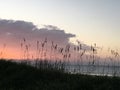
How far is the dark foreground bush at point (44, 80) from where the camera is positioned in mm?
15289

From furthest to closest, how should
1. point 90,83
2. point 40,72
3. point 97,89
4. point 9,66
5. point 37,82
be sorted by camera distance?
point 9,66 < point 40,72 < point 37,82 < point 90,83 < point 97,89

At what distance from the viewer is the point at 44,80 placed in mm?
17656

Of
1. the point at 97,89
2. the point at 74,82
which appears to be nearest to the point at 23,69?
the point at 74,82

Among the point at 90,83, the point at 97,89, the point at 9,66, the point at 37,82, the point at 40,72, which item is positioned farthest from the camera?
the point at 9,66

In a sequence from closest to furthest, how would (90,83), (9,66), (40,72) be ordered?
(90,83), (40,72), (9,66)

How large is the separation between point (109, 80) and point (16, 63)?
735 centimetres

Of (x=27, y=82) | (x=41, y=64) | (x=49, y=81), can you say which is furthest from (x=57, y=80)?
(x=41, y=64)

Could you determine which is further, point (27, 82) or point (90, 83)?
point (27, 82)

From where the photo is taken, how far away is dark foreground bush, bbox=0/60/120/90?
1529 centimetres

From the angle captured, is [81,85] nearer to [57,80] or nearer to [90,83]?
[90,83]

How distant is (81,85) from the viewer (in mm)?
15312

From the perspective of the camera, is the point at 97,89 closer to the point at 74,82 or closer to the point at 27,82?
the point at 74,82

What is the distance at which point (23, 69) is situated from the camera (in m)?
19.8

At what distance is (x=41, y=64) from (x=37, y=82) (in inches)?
174
